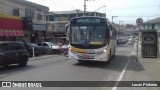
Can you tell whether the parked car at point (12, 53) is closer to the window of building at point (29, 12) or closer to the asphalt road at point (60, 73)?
the asphalt road at point (60, 73)

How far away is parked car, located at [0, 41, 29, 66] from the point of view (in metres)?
16.2

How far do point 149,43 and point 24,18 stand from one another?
17870 mm

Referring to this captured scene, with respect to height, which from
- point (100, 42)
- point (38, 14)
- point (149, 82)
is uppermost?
point (38, 14)

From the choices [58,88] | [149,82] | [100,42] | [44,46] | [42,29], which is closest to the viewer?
[58,88]

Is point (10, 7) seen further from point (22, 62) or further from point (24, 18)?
point (22, 62)

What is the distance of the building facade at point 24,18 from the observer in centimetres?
3472

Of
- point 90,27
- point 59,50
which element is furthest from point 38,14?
point 90,27

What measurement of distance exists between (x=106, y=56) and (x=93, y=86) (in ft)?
24.8

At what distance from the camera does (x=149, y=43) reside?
87.2 ft

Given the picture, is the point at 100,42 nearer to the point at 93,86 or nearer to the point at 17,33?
the point at 93,86

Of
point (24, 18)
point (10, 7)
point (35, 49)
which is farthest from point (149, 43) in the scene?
point (10, 7)

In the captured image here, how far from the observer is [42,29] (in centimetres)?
4438

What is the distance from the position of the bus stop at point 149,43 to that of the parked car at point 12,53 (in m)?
12.4

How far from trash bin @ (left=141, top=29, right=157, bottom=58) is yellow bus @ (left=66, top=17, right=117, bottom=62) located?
342 inches
